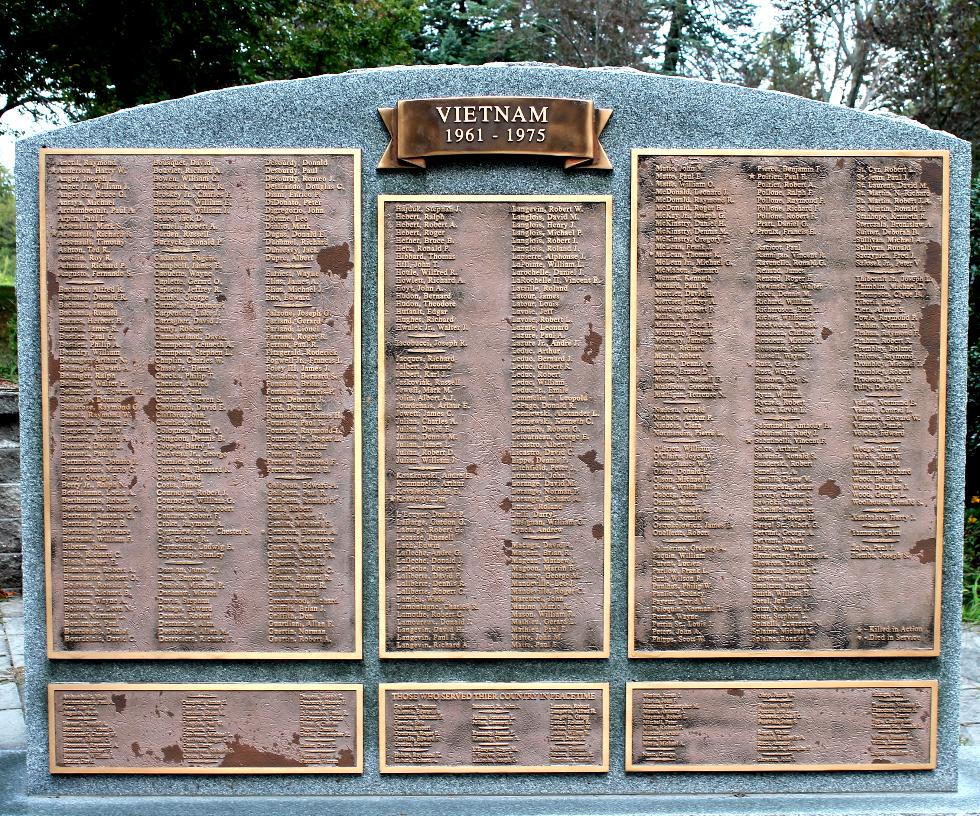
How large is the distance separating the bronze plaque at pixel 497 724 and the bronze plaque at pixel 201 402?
1.69 ft

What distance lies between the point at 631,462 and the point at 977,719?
3.26 meters

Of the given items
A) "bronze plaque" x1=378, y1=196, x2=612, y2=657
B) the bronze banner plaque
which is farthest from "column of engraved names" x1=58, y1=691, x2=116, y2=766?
the bronze banner plaque

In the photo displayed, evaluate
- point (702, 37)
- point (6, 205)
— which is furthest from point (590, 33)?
point (6, 205)

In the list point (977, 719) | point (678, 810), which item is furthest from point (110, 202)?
point (977, 719)

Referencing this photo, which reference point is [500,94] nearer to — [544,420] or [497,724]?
[544,420]

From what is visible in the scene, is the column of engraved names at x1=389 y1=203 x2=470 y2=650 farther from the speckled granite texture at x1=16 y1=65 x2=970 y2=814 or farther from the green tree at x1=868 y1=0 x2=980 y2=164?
the green tree at x1=868 y1=0 x2=980 y2=164

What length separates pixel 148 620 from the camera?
4.85 metres

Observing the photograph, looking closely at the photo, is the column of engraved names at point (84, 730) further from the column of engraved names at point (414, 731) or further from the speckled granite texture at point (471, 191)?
the column of engraved names at point (414, 731)

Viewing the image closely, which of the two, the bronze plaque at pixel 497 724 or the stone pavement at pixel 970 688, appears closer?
the bronze plaque at pixel 497 724

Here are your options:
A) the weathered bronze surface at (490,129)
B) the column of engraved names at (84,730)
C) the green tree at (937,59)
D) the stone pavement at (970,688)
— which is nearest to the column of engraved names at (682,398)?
the weathered bronze surface at (490,129)

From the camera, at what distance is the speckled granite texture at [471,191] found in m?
4.75

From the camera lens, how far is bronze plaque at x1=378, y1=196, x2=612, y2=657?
4762 mm

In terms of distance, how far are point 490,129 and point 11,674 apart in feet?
17.6

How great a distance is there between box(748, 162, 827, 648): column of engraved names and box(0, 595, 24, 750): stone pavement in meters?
4.64
